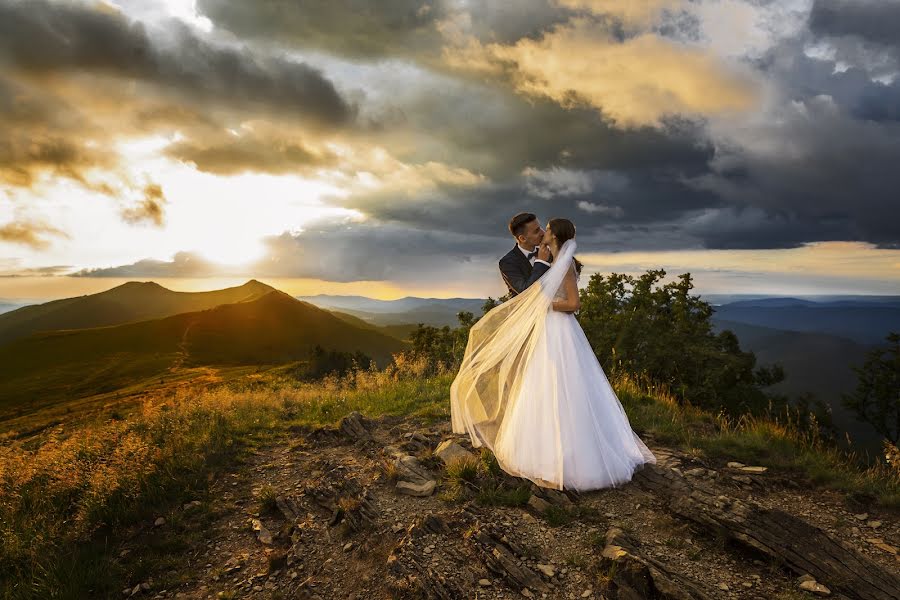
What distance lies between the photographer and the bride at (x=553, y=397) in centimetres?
646

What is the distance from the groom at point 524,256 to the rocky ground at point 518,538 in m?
3.00

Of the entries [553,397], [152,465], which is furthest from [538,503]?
[152,465]

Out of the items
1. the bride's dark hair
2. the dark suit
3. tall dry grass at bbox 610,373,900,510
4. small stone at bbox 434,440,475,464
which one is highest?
the bride's dark hair

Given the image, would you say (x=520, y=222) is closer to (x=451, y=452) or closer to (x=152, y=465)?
(x=451, y=452)

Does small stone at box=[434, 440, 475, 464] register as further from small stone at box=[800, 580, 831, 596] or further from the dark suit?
small stone at box=[800, 580, 831, 596]

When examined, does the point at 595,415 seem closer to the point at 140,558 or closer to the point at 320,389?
the point at 140,558

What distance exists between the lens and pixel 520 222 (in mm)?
7297

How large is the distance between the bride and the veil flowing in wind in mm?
17

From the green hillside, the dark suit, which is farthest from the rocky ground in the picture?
the green hillside

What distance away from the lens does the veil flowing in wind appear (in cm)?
700

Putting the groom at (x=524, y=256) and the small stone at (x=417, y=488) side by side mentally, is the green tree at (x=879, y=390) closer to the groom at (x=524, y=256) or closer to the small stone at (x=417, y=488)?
the groom at (x=524, y=256)

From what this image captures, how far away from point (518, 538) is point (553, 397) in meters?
2.05

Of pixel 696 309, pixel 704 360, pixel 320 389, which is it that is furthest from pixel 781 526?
pixel 696 309

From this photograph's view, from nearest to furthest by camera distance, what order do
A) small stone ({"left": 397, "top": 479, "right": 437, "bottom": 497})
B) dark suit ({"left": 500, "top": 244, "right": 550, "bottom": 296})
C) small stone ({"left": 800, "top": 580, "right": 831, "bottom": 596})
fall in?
1. small stone ({"left": 800, "top": 580, "right": 831, "bottom": 596})
2. small stone ({"left": 397, "top": 479, "right": 437, "bottom": 497})
3. dark suit ({"left": 500, "top": 244, "right": 550, "bottom": 296})
